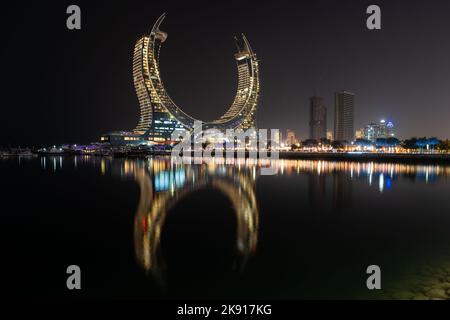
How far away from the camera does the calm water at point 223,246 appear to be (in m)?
4.30

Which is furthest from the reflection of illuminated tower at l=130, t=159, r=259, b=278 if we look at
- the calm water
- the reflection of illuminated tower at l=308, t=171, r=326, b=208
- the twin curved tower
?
the twin curved tower

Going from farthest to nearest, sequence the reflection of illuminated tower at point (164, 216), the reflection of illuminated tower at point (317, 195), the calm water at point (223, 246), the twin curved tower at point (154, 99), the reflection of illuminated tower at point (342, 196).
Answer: the twin curved tower at point (154, 99) → the reflection of illuminated tower at point (317, 195) → the reflection of illuminated tower at point (342, 196) → the reflection of illuminated tower at point (164, 216) → the calm water at point (223, 246)

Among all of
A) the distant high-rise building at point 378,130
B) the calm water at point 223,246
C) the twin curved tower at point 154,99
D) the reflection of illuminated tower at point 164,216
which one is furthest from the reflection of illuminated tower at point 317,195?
the distant high-rise building at point 378,130

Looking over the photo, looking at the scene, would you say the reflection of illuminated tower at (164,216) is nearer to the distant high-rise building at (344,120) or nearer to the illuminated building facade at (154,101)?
the illuminated building facade at (154,101)

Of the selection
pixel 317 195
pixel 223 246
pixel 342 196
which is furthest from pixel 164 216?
pixel 342 196

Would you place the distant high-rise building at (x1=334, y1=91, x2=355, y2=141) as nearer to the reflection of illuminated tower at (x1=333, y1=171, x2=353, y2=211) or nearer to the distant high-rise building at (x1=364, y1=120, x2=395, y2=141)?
the distant high-rise building at (x1=364, y1=120, x2=395, y2=141)

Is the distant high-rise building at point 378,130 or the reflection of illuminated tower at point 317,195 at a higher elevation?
the distant high-rise building at point 378,130

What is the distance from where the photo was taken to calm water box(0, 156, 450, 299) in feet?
14.1

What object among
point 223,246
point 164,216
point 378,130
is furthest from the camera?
point 378,130

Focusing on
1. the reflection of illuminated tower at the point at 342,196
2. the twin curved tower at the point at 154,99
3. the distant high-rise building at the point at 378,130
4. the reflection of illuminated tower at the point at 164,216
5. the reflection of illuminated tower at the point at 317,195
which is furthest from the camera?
the distant high-rise building at the point at 378,130

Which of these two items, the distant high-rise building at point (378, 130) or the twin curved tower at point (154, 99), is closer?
the twin curved tower at point (154, 99)

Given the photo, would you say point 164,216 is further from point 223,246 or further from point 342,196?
point 342,196

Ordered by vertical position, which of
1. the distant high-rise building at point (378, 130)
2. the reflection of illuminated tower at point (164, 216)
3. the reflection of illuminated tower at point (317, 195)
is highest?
the distant high-rise building at point (378, 130)

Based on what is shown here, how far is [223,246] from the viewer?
593 centimetres
